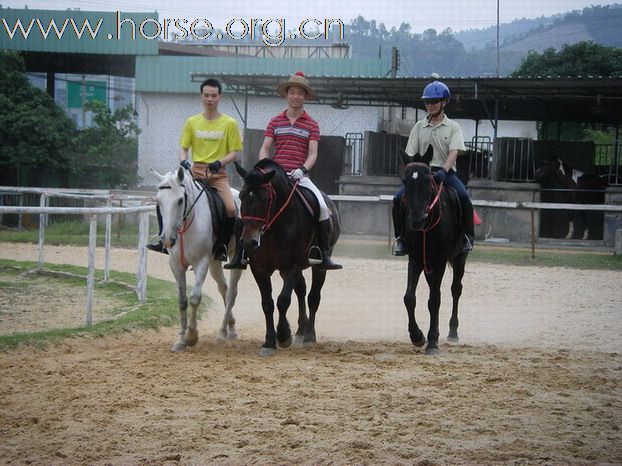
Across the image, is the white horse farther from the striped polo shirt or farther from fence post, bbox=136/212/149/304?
fence post, bbox=136/212/149/304

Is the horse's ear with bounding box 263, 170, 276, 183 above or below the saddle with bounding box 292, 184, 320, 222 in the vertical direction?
above

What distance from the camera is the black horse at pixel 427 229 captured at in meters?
9.09

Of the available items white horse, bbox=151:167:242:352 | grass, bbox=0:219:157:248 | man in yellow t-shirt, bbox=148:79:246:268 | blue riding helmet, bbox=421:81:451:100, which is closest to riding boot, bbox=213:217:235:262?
man in yellow t-shirt, bbox=148:79:246:268

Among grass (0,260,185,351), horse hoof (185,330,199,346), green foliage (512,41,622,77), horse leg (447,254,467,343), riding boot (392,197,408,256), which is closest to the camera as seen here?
grass (0,260,185,351)

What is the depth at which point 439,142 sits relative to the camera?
32.8ft

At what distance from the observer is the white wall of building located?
35.1 m

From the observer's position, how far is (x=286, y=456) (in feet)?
17.4

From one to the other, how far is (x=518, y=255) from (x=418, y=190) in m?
13.1

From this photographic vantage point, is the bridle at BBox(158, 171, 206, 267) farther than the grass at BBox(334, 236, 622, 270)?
No

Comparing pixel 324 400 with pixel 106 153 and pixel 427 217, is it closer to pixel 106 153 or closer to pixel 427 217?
pixel 427 217

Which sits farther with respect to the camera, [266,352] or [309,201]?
[309,201]

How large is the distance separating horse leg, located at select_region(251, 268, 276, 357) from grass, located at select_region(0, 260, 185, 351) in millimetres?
1985

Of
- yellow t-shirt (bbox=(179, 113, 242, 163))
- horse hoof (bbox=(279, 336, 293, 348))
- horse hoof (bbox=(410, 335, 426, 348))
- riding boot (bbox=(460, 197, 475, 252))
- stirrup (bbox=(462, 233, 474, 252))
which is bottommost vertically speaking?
horse hoof (bbox=(279, 336, 293, 348))

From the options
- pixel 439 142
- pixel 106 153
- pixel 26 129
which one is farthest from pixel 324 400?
pixel 106 153
